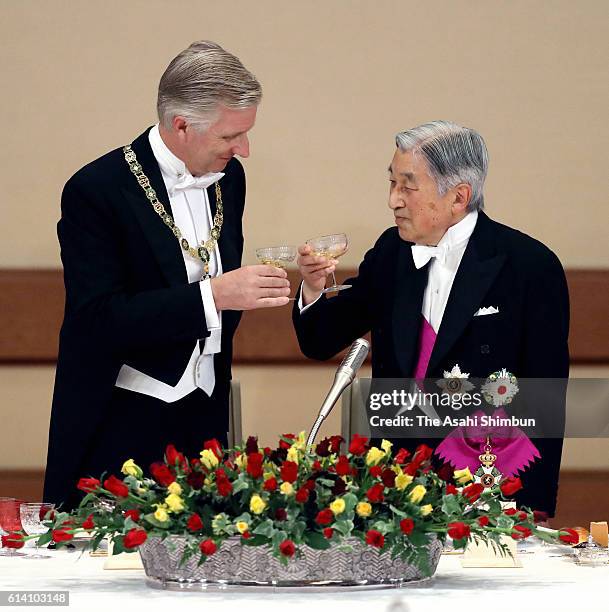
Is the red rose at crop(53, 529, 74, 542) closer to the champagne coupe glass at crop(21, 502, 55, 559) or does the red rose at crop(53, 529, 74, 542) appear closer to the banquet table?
the banquet table

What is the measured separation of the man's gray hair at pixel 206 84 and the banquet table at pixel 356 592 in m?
1.04

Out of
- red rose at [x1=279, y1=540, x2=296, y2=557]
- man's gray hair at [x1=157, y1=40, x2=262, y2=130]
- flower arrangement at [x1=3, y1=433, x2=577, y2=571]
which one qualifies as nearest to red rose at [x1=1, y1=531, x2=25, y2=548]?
flower arrangement at [x1=3, y1=433, x2=577, y2=571]

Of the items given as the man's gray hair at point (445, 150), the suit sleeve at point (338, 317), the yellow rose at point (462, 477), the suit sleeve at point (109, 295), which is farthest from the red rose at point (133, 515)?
the man's gray hair at point (445, 150)

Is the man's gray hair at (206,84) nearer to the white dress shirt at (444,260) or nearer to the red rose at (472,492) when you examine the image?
the white dress shirt at (444,260)

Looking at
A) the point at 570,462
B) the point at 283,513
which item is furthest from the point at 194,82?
the point at 570,462

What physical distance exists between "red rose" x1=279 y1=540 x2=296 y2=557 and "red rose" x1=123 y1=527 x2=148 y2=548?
0.70 ft

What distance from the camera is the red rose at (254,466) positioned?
2.00m

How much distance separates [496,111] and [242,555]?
9.16 feet

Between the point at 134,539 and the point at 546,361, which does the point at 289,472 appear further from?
the point at 546,361

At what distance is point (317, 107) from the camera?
4.41 m

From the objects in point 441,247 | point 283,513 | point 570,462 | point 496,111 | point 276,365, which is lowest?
point 570,462

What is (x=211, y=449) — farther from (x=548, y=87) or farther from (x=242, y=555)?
(x=548, y=87)

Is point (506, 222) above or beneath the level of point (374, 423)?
above

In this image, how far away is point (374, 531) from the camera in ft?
6.33
